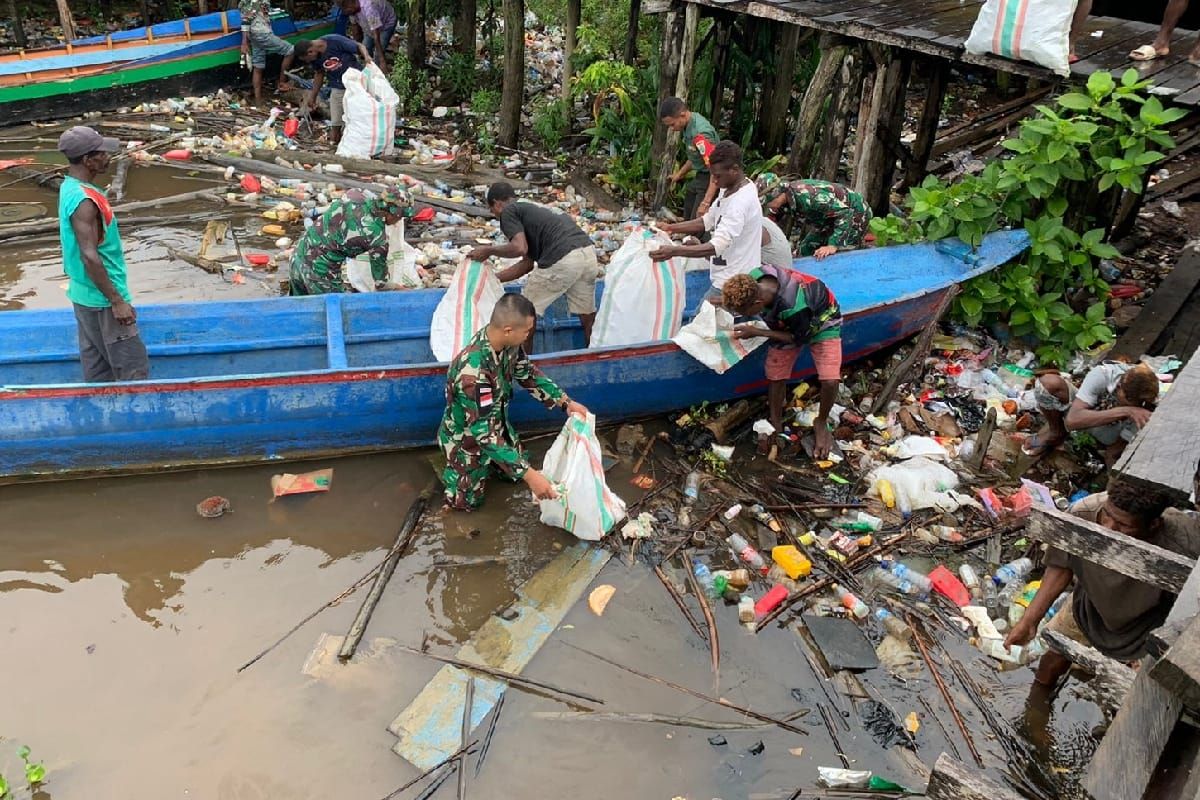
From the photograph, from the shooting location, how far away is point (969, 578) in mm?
4871

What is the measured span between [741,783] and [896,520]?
214 centimetres

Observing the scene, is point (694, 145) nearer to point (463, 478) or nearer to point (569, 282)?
point (569, 282)

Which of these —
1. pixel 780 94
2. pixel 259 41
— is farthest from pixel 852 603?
pixel 259 41

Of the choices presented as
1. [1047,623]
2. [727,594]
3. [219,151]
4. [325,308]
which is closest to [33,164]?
[219,151]

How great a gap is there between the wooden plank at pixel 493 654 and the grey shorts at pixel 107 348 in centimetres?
266

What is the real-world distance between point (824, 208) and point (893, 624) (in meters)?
3.42

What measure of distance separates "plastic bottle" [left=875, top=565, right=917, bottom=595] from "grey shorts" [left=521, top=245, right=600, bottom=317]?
8.62 ft

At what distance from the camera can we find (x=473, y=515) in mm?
5312

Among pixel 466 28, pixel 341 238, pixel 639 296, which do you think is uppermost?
pixel 466 28

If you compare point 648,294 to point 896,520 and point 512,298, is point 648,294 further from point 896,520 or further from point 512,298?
point 896,520

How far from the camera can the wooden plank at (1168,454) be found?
214 cm

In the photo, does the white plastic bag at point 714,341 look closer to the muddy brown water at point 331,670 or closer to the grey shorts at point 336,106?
the muddy brown water at point 331,670

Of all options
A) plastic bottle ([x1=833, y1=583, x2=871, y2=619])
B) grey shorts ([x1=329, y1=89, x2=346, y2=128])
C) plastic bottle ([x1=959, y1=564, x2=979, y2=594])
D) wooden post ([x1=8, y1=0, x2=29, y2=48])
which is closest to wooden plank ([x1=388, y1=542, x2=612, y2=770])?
plastic bottle ([x1=833, y1=583, x2=871, y2=619])

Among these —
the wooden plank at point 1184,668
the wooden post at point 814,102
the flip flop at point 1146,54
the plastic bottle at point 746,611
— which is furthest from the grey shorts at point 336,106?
the wooden plank at point 1184,668
